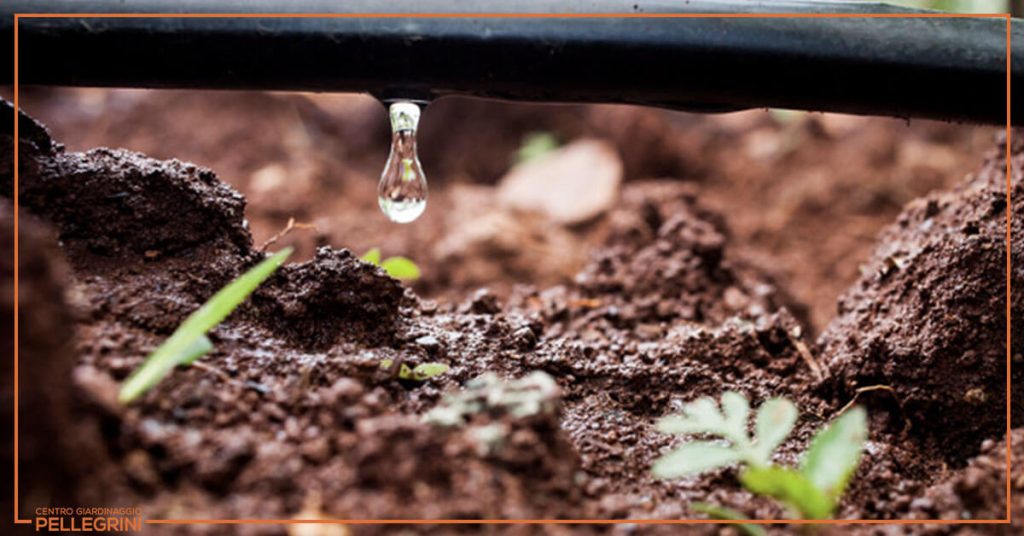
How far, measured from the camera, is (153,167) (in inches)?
45.6

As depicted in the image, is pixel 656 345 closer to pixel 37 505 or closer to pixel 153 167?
pixel 153 167

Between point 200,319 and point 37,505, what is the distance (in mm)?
246

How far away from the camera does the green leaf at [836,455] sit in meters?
0.81

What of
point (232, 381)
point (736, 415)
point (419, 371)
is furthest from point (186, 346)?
point (736, 415)

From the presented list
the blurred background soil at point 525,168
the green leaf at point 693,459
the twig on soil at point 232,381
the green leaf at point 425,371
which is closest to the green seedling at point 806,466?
the green leaf at point 693,459

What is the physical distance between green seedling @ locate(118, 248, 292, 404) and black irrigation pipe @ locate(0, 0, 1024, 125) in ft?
1.15

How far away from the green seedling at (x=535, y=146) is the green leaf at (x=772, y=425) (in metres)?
3.40

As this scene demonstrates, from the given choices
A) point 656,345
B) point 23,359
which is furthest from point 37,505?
point 656,345

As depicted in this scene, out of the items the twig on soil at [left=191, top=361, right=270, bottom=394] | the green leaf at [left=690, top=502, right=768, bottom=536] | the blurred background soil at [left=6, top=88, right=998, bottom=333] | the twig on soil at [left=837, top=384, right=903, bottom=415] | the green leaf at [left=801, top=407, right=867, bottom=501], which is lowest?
the green leaf at [left=690, top=502, right=768, bottom=536]

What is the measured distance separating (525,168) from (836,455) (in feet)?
11.0

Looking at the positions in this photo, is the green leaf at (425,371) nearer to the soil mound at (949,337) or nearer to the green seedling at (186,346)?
the green seedling at (186,346)

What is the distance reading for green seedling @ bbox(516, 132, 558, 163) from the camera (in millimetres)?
4281

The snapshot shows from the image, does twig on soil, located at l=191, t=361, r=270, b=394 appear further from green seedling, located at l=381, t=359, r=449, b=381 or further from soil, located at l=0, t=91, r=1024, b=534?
Answer: green seedling, located at l=381, t=359, r=449, b=381

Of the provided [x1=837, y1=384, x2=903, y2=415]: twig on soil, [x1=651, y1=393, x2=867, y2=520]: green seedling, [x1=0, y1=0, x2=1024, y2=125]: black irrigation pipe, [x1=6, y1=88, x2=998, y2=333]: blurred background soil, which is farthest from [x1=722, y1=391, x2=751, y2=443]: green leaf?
[x1=6, y1=88, x2=998, y2=333]: blurred background soil
